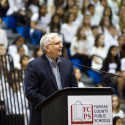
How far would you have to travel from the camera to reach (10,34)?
1289 centimetres

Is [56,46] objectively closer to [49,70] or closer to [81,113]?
[49,70]

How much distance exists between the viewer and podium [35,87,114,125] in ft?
17.1

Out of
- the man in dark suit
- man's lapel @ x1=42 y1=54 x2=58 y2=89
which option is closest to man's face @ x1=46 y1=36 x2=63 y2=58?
the man in dark suit

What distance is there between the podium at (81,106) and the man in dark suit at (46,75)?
36 centimetres

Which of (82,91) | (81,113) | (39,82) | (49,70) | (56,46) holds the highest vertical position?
(56,46)

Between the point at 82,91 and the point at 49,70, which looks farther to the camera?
the point at 49,70

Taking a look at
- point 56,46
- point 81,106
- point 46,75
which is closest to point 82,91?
point 81,106

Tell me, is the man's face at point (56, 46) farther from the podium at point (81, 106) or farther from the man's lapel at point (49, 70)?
the podium at point (81, 106)

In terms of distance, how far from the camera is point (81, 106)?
17.2 ft

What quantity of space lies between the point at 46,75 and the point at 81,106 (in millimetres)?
674

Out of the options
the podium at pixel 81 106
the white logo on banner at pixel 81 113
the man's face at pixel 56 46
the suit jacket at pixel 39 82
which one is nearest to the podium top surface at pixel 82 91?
the podium at pixel 81 106

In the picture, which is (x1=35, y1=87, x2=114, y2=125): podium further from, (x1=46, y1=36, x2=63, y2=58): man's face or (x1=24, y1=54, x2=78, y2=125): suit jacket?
(x1=46, y1=36, x2=63, y2=58): man's face

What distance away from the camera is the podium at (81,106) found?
5.21 metres

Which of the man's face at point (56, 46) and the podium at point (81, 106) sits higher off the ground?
the man's face at point (56, 46)
